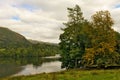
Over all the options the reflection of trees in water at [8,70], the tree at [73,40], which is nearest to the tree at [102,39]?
the tree at [73,40]

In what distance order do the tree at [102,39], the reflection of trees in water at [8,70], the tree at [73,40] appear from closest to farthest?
the tree at [102,39]
the tree at [73,40]
the reflection of trees in water at [8,70]

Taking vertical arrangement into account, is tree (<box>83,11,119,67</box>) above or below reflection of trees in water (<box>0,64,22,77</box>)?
above

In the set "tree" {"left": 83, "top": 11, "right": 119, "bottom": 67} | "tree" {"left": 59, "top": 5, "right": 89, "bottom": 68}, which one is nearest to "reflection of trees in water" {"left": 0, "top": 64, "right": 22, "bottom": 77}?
"tree" {"left": 59, "top": 5, "right": 89, "bottom": 68}

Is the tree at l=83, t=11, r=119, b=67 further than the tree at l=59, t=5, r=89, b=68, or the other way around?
the tree at l=59, t=5, r=89, b=68

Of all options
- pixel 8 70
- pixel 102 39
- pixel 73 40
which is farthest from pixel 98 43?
pixel 8 70

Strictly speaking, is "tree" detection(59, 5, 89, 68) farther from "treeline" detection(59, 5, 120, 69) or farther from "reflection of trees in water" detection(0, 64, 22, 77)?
"reflection of trees in water" detection(0, 64, 22, 77)

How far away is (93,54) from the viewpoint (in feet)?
177

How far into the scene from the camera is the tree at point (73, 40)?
220ft

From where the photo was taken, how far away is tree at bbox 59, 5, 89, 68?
220 feet

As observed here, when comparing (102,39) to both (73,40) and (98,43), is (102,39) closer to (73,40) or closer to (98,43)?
(98,43)

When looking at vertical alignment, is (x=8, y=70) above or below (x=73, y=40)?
below

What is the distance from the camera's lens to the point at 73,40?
68.1m

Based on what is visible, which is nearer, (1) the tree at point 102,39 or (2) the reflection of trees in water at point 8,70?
(1) the tree at point 102,39

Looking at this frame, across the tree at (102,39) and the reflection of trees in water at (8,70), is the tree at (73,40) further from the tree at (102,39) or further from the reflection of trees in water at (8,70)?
the reflection of trees in water at (8,70)
